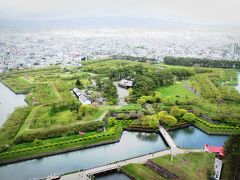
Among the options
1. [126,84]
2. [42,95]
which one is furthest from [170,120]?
[42,95]

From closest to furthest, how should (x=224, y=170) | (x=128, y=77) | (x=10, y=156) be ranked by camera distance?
1. (x=224, y=170)
2. (x=10, y=156)
3. (x=128, y=77)

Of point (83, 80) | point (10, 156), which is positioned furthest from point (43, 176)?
point (83, 80)

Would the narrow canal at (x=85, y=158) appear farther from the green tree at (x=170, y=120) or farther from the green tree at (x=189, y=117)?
the green tree at (x=189, y=117)

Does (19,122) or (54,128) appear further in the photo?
(19,122)

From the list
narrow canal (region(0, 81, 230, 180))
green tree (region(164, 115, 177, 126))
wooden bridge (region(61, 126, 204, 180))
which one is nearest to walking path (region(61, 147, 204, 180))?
wooden bridge (region(61, 126, 204, 180))

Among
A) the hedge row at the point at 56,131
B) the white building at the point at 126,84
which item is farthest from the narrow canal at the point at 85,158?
the white building at the point at 126,84

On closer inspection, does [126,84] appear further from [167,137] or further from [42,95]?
[167,137]

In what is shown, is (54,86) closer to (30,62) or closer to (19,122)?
(19,122)

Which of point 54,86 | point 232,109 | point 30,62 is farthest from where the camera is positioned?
point 30,62
